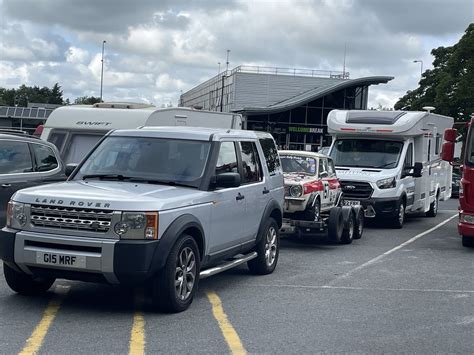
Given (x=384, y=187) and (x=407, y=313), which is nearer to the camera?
(x=407, y=313)

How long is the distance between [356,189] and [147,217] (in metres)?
10.4

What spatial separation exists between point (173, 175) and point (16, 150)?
4.09m

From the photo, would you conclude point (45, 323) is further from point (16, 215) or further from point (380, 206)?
point (380, 206)

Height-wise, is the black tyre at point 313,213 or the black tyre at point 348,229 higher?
the black tyre at point 313,213

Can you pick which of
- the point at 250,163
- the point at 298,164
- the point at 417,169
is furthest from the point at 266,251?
the point at 417,169

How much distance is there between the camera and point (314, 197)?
1294cm

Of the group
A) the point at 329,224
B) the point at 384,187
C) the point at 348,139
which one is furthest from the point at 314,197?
the point at 348,139

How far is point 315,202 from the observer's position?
12984 millimetres

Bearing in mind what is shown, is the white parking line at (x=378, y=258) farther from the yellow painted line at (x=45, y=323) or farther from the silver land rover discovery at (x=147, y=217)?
the yellow painted line at (x=45, y=323)

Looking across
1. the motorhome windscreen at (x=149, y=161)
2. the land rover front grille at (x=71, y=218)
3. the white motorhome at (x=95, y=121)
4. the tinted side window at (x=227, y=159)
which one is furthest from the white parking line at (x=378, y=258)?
the white motorhome at (x=95, y=121)

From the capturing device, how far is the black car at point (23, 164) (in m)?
10.3

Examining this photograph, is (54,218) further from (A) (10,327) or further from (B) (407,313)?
(B) (407,313)

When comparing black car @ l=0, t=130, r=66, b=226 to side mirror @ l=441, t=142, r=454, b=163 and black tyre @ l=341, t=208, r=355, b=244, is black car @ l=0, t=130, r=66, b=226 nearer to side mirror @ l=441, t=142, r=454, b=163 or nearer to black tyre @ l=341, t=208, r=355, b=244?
black tyre @ l=341, t=208, r=355, b=244

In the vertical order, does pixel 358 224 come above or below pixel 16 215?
below
